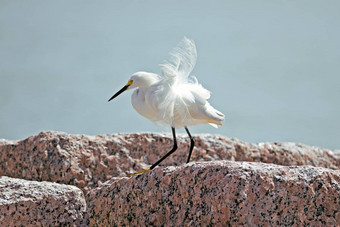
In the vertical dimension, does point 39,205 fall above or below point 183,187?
below

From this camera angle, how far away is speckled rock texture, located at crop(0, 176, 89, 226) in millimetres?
3770

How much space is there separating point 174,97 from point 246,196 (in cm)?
155

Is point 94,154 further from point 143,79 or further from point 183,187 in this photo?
point 183,187

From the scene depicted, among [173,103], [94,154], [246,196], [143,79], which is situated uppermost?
[143,79]

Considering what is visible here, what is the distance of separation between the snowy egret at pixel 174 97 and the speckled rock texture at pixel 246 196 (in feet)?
3.19

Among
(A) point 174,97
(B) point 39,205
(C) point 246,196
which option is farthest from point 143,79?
(C) point 246,196

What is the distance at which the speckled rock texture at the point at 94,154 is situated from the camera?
510 cm

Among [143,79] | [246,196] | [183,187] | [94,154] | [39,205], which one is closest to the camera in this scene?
[246,196]

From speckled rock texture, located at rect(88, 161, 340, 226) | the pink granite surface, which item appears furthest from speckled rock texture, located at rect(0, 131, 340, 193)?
speckled rock texture, located at rect(88, 161, 340, 226)

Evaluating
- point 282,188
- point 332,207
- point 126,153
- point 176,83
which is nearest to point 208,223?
point 282,188

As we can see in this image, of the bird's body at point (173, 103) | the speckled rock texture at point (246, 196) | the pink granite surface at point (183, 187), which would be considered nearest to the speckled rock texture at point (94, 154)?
the pink granite surface at point (183, 187)

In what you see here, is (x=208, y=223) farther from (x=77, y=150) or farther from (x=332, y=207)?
(x=77, y=150)

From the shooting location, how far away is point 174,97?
14.2ft

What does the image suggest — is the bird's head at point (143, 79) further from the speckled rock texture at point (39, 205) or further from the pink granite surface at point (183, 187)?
the speckled rock texture at point (39, 205)
